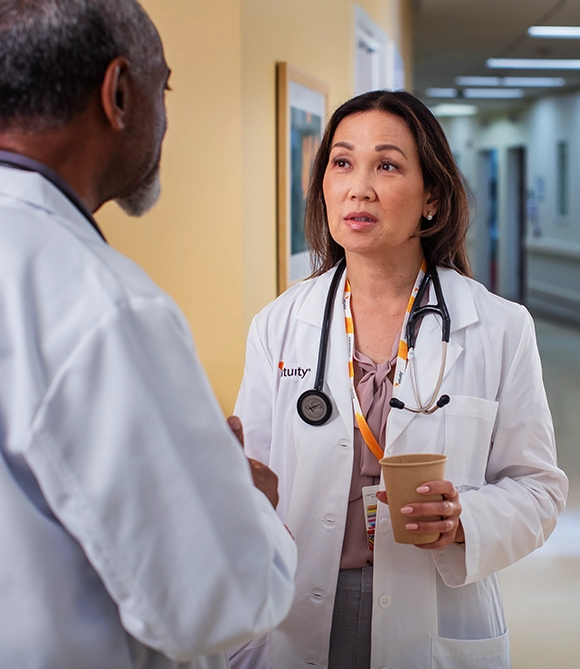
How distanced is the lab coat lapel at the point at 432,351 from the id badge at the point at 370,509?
115 millimetres

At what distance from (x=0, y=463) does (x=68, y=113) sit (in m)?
0.40

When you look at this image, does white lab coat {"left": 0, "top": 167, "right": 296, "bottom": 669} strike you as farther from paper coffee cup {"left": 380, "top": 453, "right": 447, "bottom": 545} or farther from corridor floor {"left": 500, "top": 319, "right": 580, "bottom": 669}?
corridor floor {"left": 500, "top": 319, "right": 580, "bottom": 669}

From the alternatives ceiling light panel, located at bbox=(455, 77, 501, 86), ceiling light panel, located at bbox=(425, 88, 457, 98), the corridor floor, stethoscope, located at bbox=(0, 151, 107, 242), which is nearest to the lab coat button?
stethoscope, located at bbox=(0, 151, 107, 242)

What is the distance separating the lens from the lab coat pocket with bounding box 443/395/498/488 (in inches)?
63.9

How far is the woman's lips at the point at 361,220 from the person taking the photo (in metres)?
1.75

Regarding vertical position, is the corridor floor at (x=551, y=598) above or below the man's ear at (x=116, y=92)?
below

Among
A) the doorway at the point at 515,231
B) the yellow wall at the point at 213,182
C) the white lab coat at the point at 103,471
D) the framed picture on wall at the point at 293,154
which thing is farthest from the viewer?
the doorway at the point at 515,231

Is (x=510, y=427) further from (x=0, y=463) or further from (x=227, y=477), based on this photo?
(x=0, y=463)

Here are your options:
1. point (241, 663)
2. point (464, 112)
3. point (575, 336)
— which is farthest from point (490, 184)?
point (241, 663)

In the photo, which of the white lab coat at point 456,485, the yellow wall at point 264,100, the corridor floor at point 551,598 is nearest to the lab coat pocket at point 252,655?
the white lab coat at point 456,485

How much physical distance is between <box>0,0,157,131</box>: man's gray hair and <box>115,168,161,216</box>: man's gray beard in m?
0.18

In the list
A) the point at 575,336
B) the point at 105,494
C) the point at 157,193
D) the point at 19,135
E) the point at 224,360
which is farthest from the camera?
the point at 575,336

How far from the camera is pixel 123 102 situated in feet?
3.14

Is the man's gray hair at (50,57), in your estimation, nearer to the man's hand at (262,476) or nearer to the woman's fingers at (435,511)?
the man's hand at (262,476)
